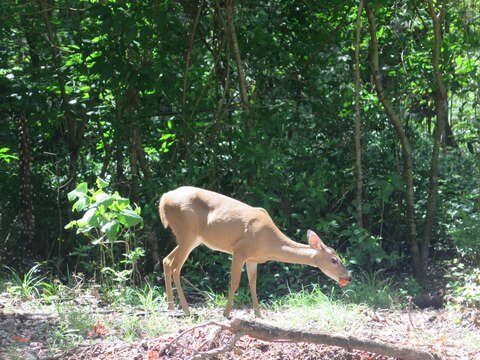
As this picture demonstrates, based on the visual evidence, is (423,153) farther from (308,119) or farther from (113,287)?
(113,287)

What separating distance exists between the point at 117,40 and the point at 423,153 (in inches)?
179

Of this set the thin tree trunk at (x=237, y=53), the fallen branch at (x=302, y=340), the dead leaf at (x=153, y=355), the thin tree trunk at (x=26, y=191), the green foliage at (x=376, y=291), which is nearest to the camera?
the fallen branch at (x=302, y=340)

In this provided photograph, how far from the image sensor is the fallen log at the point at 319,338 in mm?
4941

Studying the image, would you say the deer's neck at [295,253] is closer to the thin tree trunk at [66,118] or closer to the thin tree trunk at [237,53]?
the thin tree trunk at [237,53]

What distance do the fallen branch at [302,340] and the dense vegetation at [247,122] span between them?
338cm

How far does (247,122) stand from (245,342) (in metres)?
3.97

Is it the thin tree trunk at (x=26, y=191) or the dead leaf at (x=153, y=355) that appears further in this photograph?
the thin tree trunk at (x=26, y=191)

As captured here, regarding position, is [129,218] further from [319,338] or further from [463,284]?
[463,284]

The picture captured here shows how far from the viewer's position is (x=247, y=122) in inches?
358

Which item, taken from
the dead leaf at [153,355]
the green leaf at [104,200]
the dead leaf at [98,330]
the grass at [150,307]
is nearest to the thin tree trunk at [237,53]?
the grass at [150,307]

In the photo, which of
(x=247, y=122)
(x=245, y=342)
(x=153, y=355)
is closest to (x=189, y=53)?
(x=247, y=122)

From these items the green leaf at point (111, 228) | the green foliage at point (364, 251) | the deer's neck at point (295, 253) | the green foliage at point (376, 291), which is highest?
the green leaf at point (111, 228)

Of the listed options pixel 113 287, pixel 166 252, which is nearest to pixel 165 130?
pixel 166 252

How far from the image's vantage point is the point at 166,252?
948 cm
